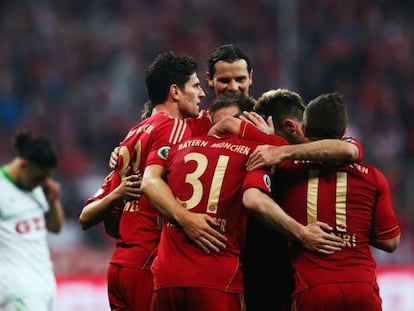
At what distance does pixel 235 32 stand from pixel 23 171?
10.5 m

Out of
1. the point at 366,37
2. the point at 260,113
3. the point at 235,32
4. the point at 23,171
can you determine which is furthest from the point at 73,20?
the point at 260,113

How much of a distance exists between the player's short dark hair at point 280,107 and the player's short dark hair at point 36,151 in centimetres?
242

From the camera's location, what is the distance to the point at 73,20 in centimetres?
1903

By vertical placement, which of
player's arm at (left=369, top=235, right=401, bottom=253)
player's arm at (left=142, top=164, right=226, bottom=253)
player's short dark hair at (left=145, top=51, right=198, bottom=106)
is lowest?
player's arm at (left=369, top=235, right=401, bottom=253)

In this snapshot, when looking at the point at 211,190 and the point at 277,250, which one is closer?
the point at 211,190

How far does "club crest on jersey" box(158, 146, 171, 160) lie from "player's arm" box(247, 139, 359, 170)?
511 mm

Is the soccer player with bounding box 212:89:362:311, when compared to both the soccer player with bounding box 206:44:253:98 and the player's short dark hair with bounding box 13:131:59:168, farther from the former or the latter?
the player's short dark hair with bounding box 13:131:59:168

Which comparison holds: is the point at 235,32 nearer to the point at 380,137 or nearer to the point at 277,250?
the point at 380,137

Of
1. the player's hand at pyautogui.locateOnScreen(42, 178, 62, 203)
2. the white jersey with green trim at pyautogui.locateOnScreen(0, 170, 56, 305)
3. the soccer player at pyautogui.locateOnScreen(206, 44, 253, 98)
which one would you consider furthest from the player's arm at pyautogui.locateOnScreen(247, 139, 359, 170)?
the player's hand at pyautogui.locateOnScreen(42, 178, 62, 203)

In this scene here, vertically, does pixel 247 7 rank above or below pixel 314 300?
above

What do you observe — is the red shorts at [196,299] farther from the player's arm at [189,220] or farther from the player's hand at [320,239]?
the player's hand at [320,239]

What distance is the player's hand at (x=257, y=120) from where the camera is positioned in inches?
237

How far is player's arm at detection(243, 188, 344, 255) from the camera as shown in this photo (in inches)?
221

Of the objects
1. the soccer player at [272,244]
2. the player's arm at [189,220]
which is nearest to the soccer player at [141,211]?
the player's arm at [189,220]
